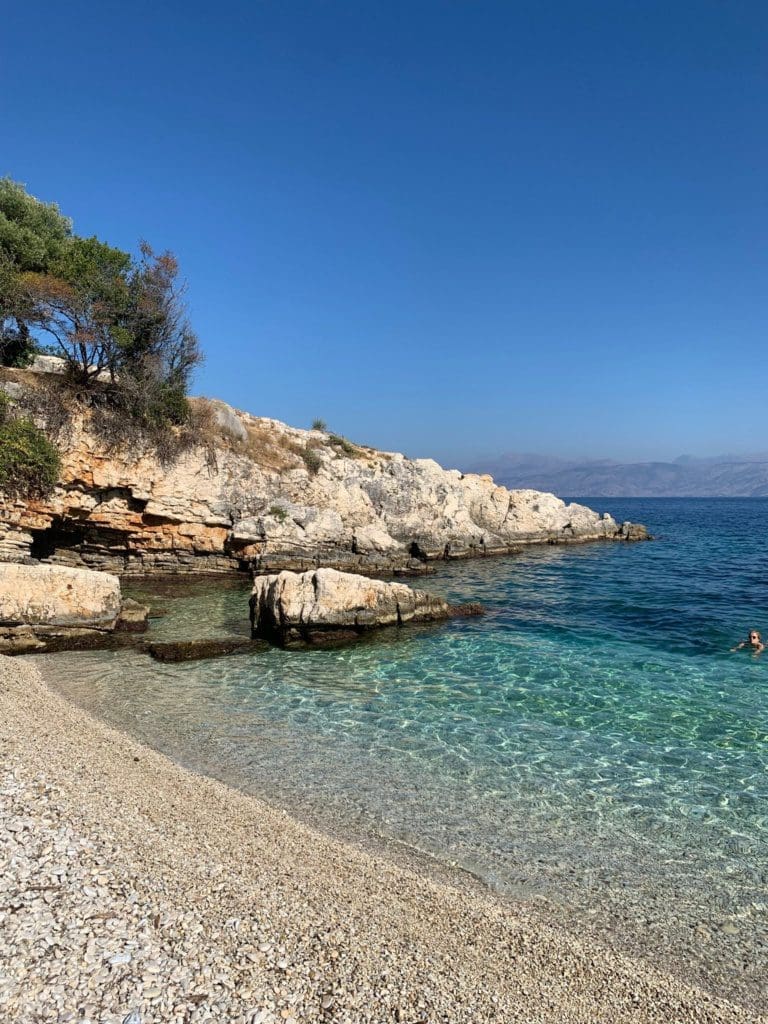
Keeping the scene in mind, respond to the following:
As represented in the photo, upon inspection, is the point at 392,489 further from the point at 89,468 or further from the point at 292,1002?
the point at 292,1002

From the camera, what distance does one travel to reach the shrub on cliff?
2242 centimetres

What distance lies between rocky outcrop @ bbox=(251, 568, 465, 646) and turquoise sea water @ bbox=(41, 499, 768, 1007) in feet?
3.10

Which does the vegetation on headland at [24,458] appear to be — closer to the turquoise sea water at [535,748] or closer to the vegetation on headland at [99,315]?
the vegetation on headland at [99,315]

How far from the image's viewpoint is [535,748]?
10289 millimetres

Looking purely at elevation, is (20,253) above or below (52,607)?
above

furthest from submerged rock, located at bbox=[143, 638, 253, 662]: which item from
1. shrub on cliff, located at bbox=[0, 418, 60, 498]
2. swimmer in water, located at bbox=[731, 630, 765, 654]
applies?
swimmer in water, located at bbox=[731, 630, 765, 654]

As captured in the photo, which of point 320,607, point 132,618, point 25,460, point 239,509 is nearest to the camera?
point 320,607

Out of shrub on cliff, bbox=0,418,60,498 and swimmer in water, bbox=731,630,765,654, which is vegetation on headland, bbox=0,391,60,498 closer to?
shrub on cliff, bbox=0,418,60,498

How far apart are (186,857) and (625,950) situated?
4830 mm

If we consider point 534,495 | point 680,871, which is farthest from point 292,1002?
point 534,495

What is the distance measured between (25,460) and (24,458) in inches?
3.7

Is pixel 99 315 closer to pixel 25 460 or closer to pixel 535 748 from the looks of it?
pixel 25 460

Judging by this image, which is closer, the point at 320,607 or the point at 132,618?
the point at 320,607

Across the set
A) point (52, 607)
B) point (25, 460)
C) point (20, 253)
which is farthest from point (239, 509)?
point (20, 253)
